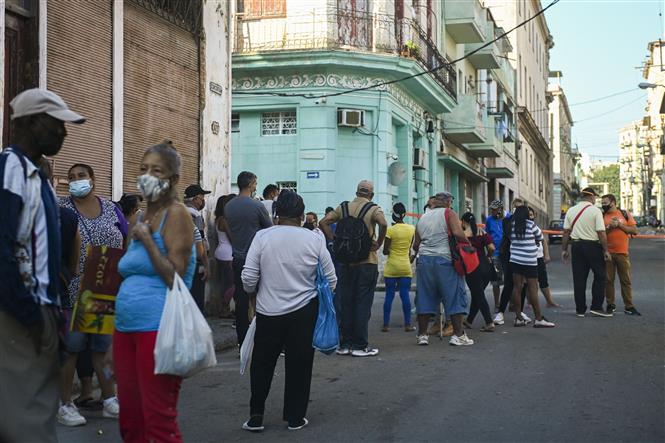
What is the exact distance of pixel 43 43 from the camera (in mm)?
9258

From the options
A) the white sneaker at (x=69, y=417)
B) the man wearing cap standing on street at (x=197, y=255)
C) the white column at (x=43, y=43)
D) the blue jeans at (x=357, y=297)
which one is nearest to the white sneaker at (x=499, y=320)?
the blue jeans at (x=357, y=297)

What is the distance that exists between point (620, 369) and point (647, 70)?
88.3m

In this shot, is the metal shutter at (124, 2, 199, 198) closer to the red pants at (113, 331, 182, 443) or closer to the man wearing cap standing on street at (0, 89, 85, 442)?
the red pants at (113, 331, 182, 443)

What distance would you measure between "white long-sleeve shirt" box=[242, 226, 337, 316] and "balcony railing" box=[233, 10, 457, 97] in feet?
51.2

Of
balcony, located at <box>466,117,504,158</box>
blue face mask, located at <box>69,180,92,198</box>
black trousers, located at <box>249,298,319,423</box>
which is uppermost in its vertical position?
balcony, located at <box>466,117,504,158</box>

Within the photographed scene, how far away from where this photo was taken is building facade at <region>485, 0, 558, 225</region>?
160 ft

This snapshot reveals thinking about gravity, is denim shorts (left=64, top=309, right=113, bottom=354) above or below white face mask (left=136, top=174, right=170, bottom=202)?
below

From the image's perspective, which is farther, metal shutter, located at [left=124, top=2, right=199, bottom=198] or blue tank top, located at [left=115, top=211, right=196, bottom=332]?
metal shutter, located at [left=124, top=2, right=199, bottom=198]

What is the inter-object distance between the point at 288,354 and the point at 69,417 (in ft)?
5.40

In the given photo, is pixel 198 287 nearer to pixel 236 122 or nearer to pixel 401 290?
pixel 401 290

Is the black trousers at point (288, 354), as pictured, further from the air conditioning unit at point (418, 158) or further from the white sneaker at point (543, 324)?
the air conditioning unit at point (418, 158)

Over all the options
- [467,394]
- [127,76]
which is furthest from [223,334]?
[467,394]

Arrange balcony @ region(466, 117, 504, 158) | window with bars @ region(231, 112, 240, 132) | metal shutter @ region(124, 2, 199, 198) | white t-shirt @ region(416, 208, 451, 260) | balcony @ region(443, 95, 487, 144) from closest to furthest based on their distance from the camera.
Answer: white t-shirt @ region(416, 208, 451, 260) → metal shutter @ region(124, 2, 199, 198) → window with bars @ region(231, 112, 240, 132) → balcony @ region(443, 95, 487, 144) → balcony @ region(466, 117, 504, 158)

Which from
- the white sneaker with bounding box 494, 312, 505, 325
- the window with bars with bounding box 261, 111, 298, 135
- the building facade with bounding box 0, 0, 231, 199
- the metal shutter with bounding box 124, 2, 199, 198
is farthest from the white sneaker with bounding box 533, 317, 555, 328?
the window with bars with bounding box 261, 111, 298, 135
